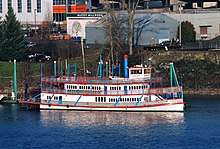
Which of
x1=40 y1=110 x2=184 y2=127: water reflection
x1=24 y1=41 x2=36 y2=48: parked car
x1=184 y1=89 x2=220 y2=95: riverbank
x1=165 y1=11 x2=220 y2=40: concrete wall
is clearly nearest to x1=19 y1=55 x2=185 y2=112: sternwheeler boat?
x1=40 y1=110 x2=184 y2=127: water reflection

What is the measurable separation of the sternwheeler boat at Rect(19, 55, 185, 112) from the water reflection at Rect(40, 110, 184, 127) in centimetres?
61

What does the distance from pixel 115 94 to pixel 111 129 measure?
256 inches

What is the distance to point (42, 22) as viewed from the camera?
94.1 metres

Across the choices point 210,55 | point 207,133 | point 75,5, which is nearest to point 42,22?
point 75,5

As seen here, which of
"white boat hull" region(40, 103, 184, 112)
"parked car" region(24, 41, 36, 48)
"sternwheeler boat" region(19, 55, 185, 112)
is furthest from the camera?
"parked car" region(24, 41, 36, 48)

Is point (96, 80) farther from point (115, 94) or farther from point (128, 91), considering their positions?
point (128, 91)

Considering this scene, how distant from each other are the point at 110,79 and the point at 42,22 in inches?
1341

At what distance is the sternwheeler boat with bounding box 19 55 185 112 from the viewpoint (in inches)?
2360

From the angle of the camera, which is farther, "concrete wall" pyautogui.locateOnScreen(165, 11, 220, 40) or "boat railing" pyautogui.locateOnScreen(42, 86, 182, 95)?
"concrete wall" pyautogui.locateOnScreen(165, 11, 220, 40)

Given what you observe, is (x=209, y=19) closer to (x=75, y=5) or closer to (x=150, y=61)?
(x=150, y=61)

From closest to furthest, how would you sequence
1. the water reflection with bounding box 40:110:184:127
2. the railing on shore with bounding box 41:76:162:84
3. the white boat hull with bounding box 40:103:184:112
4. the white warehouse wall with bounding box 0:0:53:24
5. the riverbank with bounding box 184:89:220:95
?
the water reflection with bounding box 40:110:184:127 < the white boat hull with bounding box 40:103:184:112 < the railing on shore with bounding box 41:76:162:84 < the riverbank with bounding box 184:89:220:95 < the white warehouse wall with bounding box 0:0:53:24

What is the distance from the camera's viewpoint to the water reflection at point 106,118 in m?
56.2

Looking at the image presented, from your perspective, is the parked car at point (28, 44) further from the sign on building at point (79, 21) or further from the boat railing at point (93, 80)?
the boat railing at point (93, 80)

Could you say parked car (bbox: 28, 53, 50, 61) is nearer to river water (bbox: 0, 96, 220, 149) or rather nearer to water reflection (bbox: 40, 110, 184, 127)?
river water (bbox: 0, 96, 220, 149)
